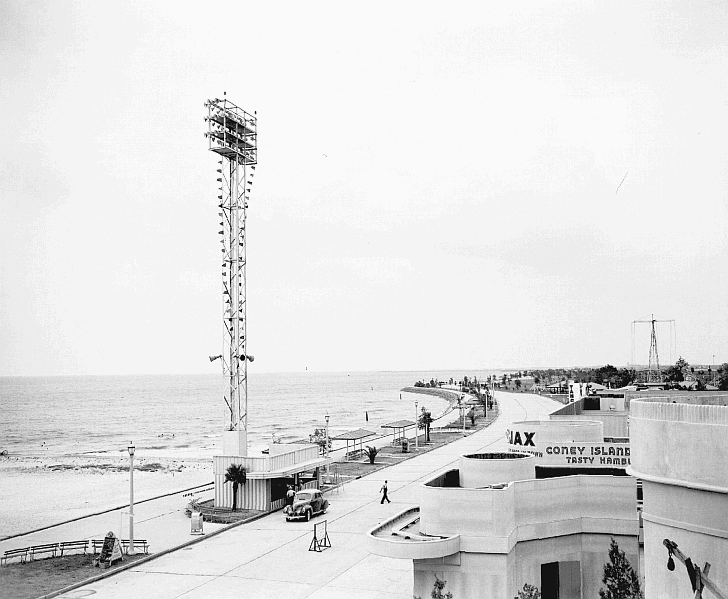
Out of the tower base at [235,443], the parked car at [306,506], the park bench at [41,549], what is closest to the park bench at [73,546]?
the park bench at [41,549]

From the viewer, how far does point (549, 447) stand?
26547 mm

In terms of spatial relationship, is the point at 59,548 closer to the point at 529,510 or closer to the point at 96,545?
the point at 96,545

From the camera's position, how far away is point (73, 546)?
28391 millimetres

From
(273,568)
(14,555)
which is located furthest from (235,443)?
(273,568)

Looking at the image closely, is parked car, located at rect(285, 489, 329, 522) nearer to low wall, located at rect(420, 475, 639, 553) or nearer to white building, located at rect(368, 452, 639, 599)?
white building, located at rect(368, 452, 639, 599)

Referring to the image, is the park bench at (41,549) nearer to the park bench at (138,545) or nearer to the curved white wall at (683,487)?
the park bench at (138,545)

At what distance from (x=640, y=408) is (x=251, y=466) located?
845 inches

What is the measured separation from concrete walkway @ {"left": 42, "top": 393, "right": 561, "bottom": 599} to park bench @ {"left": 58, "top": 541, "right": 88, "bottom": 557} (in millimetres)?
2485

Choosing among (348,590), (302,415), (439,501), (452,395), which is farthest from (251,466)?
(452,395)

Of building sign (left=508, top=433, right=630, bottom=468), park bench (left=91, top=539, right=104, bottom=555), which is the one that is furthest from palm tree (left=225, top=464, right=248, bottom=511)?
building sign (left=508, top=433, right=630, bottom=468)

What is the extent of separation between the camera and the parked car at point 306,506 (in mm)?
31469

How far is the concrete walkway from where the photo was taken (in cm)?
2144

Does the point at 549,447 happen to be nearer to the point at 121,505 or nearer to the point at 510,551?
the point at 510,551

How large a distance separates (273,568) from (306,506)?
25.7 feet
